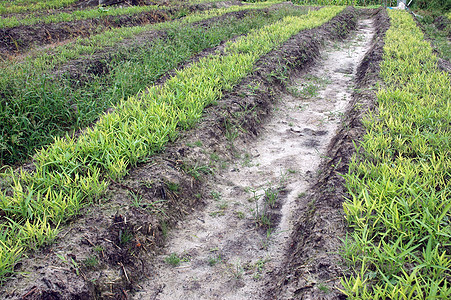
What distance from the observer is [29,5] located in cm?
1180

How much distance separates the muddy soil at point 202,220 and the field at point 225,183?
1 centimetres

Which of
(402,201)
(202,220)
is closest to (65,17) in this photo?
(202,220)

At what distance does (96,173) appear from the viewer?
2.49 m

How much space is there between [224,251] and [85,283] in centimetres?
102

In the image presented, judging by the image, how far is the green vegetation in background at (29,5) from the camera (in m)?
10.8

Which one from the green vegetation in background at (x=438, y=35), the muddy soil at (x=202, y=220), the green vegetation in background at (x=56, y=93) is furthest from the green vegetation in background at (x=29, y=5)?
the green vegetation in background at (x=438, y=35)

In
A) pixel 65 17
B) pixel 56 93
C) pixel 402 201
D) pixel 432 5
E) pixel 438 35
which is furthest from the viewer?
pixel 432 5

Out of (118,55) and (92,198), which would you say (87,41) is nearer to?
(118,55)

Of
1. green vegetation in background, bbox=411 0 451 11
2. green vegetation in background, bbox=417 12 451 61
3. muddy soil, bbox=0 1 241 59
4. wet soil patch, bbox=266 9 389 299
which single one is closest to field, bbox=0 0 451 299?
wet soil patch, bbox=266 9 389 299

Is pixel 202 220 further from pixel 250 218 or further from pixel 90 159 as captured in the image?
pixel 90 159

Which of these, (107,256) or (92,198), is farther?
(92,198)

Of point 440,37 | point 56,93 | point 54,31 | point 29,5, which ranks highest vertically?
point 29,5

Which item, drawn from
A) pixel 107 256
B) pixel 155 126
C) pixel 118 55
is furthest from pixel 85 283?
pixel 118 55

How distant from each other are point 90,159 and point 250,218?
151 cm
